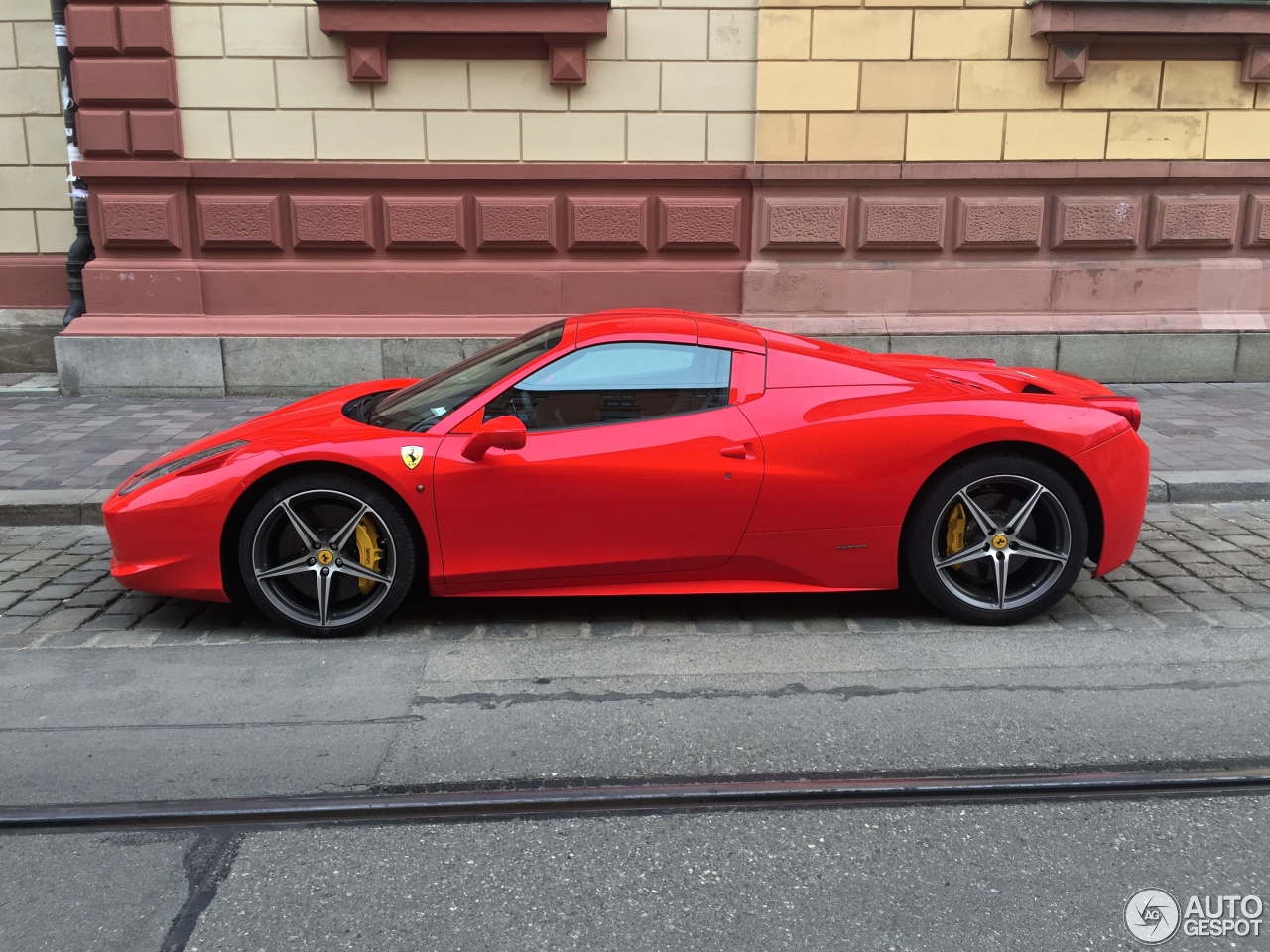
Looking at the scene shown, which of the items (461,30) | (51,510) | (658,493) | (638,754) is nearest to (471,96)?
(461,30)

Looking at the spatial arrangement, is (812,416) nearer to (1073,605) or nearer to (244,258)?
(1073,605)

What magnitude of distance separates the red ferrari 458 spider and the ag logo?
1.88 metres

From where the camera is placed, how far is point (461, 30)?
880 centimetres

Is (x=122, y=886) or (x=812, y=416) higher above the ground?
(x=812, y=416)

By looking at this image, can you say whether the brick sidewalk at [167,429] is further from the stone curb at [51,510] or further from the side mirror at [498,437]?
the side mirror at [498,437]

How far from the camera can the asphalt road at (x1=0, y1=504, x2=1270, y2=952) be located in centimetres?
252

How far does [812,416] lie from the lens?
4281mm

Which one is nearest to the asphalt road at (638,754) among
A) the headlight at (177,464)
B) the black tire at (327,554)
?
the black tire at (327,554)

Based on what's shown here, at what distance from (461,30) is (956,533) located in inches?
256

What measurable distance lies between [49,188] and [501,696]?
8593 mm

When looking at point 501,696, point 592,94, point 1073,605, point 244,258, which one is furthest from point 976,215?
point 501,696

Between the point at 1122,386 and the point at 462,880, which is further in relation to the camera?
the point at 1122,386

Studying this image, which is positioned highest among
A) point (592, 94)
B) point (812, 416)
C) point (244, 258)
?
point (592, 94)

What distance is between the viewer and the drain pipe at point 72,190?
351 inches
